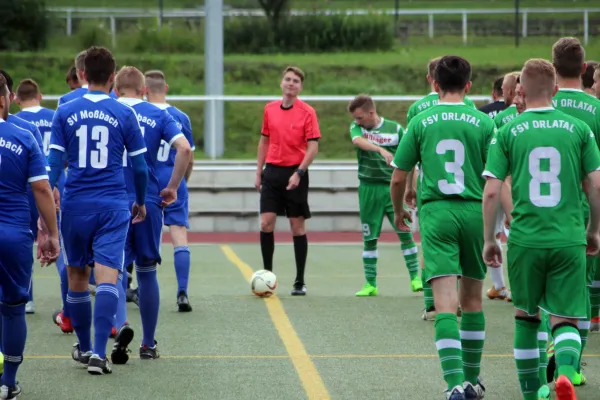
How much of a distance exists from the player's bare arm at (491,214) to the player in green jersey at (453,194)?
16.2 inches

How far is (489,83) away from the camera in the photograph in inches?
1232

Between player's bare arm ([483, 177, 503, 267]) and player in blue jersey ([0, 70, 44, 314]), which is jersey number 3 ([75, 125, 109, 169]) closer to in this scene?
player in blue jersey ([0, 70, 44, 314])

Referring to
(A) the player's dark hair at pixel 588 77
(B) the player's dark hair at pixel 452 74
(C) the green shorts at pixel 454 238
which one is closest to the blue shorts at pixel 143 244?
(C) the green shorts at pixel 454 238

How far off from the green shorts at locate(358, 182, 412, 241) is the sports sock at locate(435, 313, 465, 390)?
5086mm

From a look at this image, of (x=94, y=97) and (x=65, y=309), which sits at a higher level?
(x=94, y=97)

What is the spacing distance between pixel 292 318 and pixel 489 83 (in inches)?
864

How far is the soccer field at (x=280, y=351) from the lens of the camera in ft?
24.0

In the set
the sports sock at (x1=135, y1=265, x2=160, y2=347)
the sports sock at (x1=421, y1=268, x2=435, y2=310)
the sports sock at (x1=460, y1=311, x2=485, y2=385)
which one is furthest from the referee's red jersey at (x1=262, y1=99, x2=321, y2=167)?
the sports sock at (x1=460, y1=311, x2=485, y2=385)

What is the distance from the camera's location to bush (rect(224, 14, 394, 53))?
34000mm

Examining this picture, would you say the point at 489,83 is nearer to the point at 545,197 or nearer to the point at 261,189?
the point at 261,189

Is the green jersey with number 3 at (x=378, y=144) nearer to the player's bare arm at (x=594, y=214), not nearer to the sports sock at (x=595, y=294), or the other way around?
the sports sock at (x=595, y=294)

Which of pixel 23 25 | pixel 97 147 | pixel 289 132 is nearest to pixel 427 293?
pixel 289 132

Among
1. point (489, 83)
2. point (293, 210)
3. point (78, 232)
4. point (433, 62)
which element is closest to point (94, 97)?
point (78, 232)

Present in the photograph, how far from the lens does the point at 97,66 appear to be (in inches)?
305
